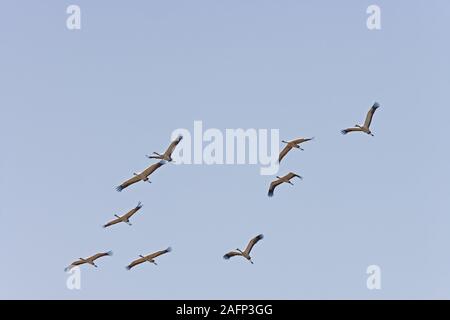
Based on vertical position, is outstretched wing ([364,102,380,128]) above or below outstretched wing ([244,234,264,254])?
above

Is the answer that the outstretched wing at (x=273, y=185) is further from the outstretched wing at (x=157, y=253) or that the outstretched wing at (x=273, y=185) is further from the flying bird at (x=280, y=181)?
the outstretched wing at (x=157, y=253)

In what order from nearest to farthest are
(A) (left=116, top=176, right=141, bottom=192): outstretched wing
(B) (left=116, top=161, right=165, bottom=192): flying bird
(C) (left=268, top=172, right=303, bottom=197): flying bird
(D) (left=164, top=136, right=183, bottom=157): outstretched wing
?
(D) (left=164, top=136, right=183, bottom=157): outstretched wing, (A) (left=116, top=176, right=141, bottom=192): outstretched wing, (B) (left=116, top=161, right=165, bottom=192): flying bird, (C) (left=268, top=172, right=303, bottom=197): flying bird

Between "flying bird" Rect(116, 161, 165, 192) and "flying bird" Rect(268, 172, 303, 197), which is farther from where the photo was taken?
"flying bird" Rect(268, 172, 303, 197)

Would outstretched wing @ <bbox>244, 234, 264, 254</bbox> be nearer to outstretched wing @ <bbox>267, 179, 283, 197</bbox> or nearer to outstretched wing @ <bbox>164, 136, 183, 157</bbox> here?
outstretched wing @ <bbox>267, 179, 283, 197</bbox>

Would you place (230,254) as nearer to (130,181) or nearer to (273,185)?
(273,185)

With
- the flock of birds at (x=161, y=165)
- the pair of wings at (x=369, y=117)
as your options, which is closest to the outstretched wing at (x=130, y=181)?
the flock of birds at (x=161, y=165)

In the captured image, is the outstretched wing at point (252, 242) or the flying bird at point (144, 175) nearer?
the flying bird at point (144, 175)

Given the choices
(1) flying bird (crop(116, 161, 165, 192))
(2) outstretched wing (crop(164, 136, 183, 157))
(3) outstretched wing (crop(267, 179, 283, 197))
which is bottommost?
(3) outstretched wing (crop(267, 179, 283, 197))

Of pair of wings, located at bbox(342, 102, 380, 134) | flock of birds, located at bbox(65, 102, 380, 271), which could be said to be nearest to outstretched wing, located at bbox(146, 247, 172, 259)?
flock of birds, located at bbox(65, 102, 380, 271)

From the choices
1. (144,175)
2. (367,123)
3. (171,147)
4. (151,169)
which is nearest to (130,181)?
(144,175)
